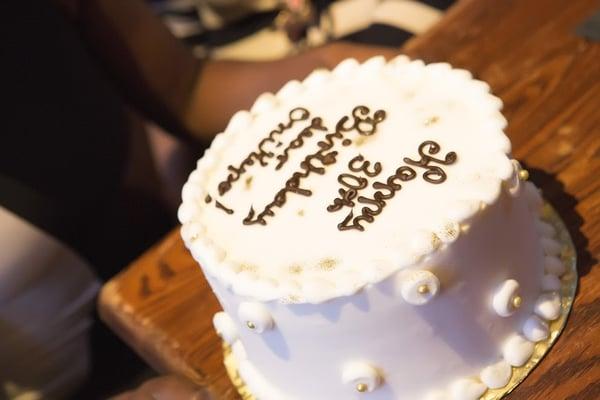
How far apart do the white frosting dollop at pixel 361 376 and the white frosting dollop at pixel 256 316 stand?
8cm

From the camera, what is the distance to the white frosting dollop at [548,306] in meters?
0.74

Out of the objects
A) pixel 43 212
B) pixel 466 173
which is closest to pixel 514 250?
pixel 466 173

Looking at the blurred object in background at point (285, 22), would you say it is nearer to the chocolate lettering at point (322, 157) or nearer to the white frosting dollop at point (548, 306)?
the chocolate lettering at point (322, 157)

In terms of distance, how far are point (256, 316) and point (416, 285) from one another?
16 centimetres

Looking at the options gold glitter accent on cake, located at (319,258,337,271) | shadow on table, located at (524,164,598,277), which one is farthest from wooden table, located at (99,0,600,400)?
gold glitter accent on cake, located at (319,258,337,271)

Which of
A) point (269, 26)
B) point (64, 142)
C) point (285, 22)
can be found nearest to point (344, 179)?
point (64, 142)

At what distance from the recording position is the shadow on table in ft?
2.60

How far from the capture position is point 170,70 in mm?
1287

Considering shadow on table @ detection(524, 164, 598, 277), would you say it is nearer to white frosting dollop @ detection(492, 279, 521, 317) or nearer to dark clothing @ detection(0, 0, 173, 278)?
white frosting dollop @ detection(492, 279, 521, 317)

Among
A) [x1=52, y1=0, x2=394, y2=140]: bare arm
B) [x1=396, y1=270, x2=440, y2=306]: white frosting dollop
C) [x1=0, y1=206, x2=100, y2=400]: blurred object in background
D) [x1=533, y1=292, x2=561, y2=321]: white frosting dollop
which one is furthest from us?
[x1=52, y1=0, x2=394, y2=140]: bare arm

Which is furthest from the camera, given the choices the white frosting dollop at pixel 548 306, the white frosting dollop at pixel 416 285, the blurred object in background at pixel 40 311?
the blurred object in background at pixel 40 311

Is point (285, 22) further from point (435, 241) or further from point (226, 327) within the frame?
point (435, 241)

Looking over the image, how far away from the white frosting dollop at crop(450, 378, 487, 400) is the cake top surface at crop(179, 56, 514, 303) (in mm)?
159

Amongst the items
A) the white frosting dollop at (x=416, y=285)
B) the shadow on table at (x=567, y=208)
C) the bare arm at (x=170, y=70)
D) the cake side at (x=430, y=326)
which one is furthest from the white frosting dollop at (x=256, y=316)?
the bare arm at (x=170, y=70)
